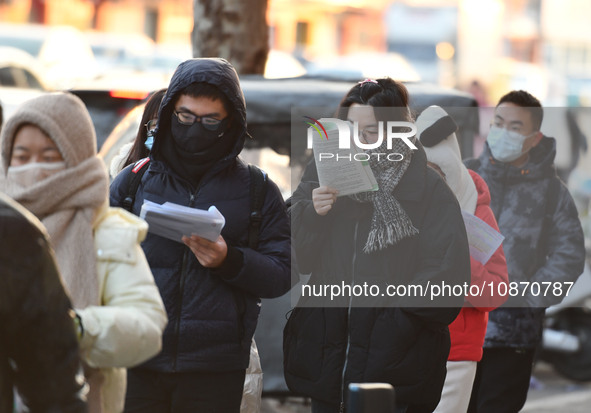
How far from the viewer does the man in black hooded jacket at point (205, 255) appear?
3918mm

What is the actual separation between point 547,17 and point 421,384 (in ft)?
171

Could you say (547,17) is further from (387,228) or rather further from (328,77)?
(387,228)

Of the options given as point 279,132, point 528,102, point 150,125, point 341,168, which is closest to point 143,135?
point 150,125

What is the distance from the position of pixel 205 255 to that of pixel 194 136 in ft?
1.37

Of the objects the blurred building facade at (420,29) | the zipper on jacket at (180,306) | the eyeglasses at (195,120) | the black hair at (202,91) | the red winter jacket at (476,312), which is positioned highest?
the black hair at (202,91)

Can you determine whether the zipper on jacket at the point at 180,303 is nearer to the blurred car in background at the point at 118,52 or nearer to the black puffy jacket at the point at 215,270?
the black puffy jacket at the point at 215,270

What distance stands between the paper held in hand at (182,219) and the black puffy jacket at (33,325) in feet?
3.74

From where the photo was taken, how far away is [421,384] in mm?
4281

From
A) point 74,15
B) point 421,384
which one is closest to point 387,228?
point 421,384

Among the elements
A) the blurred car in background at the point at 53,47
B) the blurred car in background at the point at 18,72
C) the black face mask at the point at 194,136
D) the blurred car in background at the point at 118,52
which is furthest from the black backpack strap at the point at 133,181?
the blurred car in background at the point at 118,52

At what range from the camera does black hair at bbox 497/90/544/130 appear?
568 centimetres

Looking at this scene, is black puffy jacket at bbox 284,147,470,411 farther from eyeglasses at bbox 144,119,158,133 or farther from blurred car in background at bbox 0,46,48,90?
blurred car in background at bbox 0,46,48,90

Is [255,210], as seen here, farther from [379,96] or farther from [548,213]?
[548,213]

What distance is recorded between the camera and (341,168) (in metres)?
4.28
